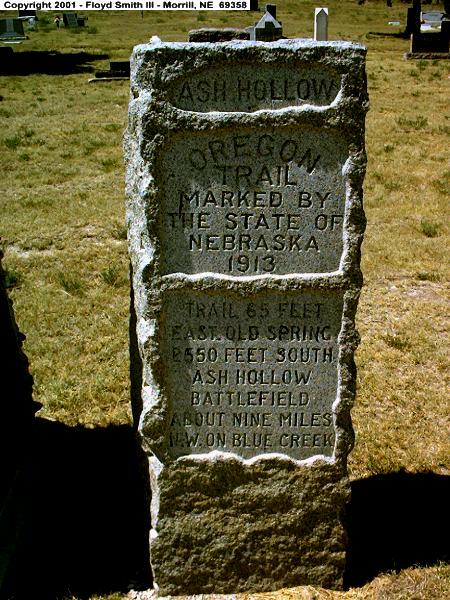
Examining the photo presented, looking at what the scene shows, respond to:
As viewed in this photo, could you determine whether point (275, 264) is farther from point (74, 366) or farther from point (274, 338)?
point (74, 366)

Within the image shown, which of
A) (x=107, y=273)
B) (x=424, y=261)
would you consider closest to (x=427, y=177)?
(x=424, y=261)

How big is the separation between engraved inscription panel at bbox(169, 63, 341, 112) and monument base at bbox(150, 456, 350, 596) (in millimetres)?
1519

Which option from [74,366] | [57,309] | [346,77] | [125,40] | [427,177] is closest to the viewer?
[346,77]

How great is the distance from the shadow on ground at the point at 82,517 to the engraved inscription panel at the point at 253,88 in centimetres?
198

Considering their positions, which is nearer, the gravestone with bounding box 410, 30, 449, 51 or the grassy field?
the grassy field

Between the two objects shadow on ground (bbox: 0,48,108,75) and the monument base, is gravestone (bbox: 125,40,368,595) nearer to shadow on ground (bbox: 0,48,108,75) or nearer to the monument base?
the monument base

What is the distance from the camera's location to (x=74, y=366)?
211 inches

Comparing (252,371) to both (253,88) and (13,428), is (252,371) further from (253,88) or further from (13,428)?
(13,428)

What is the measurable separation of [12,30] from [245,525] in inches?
1110

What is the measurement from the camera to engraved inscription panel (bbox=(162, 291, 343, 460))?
9.83 feet

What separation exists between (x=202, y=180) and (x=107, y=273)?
4.09 m

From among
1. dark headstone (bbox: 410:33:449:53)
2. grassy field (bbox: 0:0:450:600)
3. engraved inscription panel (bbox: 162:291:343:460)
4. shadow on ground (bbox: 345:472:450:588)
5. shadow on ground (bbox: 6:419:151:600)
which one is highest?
dark headstone (bbox: 410:33:449:53)

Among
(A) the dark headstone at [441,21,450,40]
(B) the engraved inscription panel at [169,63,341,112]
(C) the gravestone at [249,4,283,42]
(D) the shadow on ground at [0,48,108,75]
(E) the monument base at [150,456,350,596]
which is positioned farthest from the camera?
(A) the dark headstone at [441,21,450,40]

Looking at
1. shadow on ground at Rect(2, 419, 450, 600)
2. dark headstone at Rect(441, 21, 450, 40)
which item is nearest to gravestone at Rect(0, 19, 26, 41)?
dark headstone at Rect(441, 21, 450, 40)
